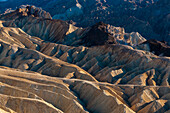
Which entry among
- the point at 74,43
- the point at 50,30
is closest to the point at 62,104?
the point at 74,43

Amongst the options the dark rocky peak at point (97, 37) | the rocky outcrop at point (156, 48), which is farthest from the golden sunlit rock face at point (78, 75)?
the rocky outcrop at point (156, 48)

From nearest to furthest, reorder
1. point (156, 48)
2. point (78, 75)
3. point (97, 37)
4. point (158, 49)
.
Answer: point (78, 75) → point (158, 49) → point (156, 48) → point (97, 37)

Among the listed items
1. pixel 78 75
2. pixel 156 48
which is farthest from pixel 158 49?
pixel 78 75

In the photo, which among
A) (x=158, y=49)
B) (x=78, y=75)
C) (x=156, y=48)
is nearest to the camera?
(x=78, y=75)

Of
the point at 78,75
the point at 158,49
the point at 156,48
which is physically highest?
the point at 78,75

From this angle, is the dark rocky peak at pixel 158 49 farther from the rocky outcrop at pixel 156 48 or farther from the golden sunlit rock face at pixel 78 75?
the golden sunlit rock face at pixel 78 75

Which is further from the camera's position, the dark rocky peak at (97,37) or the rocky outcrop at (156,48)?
the dark rocky peak at (97,37)

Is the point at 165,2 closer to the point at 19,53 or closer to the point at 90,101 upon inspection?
the point at 19,53

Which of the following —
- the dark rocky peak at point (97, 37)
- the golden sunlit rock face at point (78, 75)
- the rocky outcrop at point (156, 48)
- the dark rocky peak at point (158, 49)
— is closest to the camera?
the golden sunlit rock face at point (78, 75)

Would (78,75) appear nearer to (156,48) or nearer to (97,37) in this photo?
(97,37)
